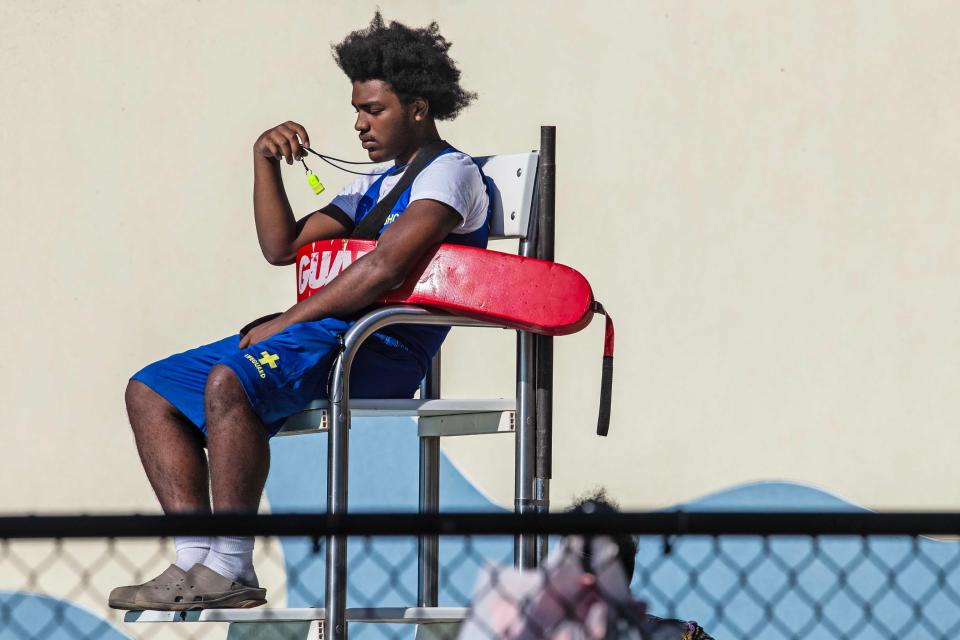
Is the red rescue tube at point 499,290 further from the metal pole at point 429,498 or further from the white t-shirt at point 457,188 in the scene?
the metal pole at point 429,498

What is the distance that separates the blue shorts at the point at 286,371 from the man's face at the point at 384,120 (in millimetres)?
429

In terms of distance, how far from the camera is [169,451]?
254 centimetres

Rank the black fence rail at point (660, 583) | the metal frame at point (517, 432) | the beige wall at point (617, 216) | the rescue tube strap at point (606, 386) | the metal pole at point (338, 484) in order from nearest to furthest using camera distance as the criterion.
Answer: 1. the metal pole at point (338, 484)
2. the metal frame at point (517, 432)
3. the rescue tube strap at point (606, 386)
4. the black fence rail at point (660, 583)
5. the beige wall at point (617, 216)

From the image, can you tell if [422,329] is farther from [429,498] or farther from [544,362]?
[429,498]

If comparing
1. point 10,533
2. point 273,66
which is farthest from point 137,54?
point 10,533

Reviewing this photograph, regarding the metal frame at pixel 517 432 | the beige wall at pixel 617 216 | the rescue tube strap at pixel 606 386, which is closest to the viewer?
the metal frame at pixel 517 432

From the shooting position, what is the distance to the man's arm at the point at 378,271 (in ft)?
8.46

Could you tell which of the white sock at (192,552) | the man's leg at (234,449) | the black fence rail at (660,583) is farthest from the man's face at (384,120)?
the white sock at (192,552)

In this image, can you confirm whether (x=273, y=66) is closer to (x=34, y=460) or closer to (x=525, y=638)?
(x=34, y=460)

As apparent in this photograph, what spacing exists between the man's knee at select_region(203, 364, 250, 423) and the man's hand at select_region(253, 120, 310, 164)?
58cm

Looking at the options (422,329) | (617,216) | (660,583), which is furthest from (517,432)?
(617,216)

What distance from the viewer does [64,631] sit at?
3.89m

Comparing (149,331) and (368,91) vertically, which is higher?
(368,91)

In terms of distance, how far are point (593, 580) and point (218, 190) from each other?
281 centimetres
